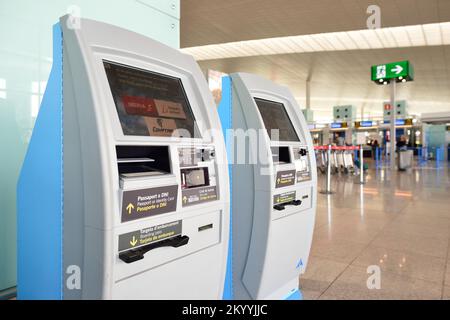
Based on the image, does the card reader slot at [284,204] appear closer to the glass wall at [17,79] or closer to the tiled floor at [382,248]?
the tiled floor at [382,248]

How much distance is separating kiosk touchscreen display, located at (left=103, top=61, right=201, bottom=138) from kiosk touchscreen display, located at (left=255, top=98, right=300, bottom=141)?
64 cm

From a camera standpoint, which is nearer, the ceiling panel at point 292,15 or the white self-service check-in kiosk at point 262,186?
the white self-service check-in kiosk at point 262,186

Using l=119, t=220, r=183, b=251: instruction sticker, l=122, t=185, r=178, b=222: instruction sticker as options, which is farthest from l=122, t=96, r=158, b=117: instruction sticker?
l=119, t=220, r=183, b=251: instruction sticker

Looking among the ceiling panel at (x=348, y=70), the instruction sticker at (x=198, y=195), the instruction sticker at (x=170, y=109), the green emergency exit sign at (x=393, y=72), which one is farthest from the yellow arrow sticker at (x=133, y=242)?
the ceiling panel at (x=348, y=70)

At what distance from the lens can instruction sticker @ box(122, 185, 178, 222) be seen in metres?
1.08

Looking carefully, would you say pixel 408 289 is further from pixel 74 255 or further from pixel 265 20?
pixel 265 20

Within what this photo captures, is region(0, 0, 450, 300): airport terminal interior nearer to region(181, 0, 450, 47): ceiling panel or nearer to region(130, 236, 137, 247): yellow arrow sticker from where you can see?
region(130, 236, 137, 247): yellow arrow sticker

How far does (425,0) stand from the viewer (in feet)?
25.4

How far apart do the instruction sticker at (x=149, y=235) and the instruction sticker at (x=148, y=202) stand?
0.05 meters

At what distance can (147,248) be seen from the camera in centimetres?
115

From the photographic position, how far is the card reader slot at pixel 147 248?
1.08 m

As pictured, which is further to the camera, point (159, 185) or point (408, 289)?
point (408, 289)
